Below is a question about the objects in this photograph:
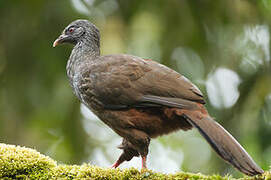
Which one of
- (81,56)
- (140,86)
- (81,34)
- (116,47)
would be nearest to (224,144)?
(140,86)

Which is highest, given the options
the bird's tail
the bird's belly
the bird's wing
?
the bird's wing

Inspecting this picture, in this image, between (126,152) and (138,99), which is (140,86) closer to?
(138,99)

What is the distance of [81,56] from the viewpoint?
4.98 metres

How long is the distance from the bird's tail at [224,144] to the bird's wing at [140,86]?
24cm

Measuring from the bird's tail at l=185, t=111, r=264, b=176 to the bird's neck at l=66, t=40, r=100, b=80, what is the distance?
4.78 feet

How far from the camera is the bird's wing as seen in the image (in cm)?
417

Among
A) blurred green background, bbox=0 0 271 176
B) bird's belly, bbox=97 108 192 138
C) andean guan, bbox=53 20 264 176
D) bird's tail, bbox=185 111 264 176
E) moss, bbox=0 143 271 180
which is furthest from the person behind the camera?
blurred green background, bbox=0 0 271 176

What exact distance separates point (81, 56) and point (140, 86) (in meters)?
1.01

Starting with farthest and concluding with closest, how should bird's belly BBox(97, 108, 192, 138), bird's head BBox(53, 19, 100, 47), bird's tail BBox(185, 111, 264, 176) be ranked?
bird's head BBox(53, 19, 100, 47), bird's belly BBox(97, 108, 192, 138), bird's tail BBox(185, 111, 264, 176)

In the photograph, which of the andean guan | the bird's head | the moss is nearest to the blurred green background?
the bird's head

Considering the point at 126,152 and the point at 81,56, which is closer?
the point at 126,152

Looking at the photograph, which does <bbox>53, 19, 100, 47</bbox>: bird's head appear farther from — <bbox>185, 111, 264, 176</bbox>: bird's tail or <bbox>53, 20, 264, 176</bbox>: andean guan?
<bbox>185, 111, 264, 176</bbox>: bird's tail

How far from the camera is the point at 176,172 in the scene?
131 inches

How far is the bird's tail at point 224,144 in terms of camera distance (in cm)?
328
